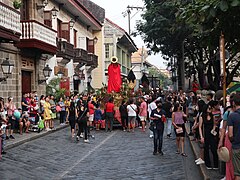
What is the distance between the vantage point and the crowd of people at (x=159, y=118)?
6941mm

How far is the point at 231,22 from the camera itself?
767cm

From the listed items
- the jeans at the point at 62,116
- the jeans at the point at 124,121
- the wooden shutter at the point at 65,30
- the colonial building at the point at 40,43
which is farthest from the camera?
the wooden shutter at the point at 65,30

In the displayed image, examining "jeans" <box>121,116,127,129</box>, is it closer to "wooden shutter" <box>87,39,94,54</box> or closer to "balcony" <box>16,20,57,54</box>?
"balcony" <box>16,20,57,54</box>

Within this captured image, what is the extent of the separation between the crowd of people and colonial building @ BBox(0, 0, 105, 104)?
1658 millimetres

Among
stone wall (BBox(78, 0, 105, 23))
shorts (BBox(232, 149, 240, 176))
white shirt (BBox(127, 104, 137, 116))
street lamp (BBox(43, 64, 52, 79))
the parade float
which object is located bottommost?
shorts (BBox(232, 149, 240, 176))

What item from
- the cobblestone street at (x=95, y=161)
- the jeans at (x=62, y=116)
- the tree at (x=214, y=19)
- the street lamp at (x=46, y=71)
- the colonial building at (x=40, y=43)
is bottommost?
the cobblestone street at (x=95, y=161)

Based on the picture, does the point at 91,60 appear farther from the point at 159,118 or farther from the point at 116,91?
the point at 159,118

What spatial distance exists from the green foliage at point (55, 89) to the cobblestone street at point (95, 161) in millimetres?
7471

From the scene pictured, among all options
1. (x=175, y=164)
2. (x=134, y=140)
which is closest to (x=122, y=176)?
(x=175, y=164)

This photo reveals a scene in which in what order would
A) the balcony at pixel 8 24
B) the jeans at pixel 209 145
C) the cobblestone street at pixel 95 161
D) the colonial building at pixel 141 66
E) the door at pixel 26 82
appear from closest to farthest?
the jeans at pixel 209 145 → the cobblestone street at pixel 95 161 → the balcony at pixel 8 24 → the door at pixel 26 82 → the colonial building at pixel 141 66

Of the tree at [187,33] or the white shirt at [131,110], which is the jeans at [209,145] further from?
the white shirt at [131,110]

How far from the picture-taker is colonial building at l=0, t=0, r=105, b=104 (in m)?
17.3

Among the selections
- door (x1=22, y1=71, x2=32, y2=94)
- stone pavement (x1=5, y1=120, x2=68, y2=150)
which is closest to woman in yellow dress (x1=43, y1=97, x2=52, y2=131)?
stone pavement (x1=5, y1=120, x2=68, y2=150)

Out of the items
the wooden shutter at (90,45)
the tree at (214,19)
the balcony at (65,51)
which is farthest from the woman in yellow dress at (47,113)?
the wooden shutter at (90,45)
